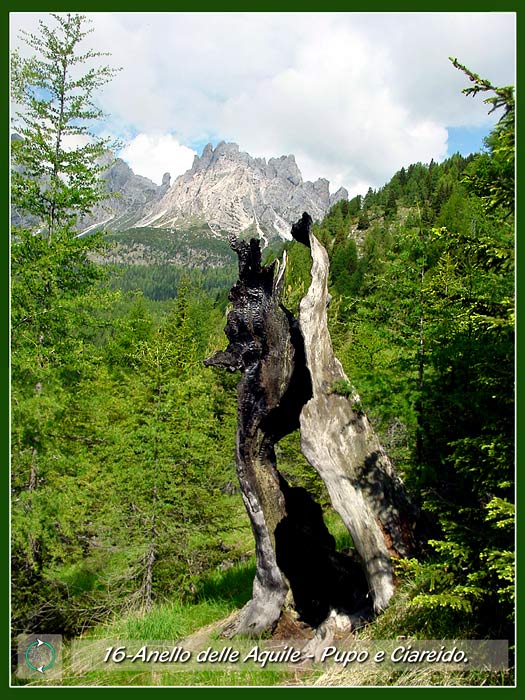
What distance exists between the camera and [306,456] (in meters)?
6.79

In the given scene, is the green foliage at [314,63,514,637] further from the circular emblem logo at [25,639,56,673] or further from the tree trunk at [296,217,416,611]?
the circular emblem logo at [25,639,56,673]

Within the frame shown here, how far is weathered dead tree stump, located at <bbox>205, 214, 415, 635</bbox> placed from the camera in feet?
21.7

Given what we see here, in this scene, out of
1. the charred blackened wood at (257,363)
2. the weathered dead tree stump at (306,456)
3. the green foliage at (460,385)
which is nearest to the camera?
the green foliage at (460,385)

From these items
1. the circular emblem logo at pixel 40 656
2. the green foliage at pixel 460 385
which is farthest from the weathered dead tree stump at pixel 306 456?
the circular emblem logo at pixel 40 656

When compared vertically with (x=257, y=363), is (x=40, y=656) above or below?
below

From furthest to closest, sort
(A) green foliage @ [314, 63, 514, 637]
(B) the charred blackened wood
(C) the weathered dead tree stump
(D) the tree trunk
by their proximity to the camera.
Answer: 1. (B) the charred blackened wood
2. (C) the weathered dead tree stump
3. (D) the tree trunk
4. (A) green foliage @ [314, 63, 514, 637]

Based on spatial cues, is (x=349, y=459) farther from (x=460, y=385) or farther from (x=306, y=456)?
(x=460, y=385)

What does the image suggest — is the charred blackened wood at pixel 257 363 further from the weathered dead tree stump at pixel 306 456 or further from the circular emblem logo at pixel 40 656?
the circular emblem logo at pixel 40 656

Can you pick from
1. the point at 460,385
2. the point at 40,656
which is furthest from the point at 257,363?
the point at 40,656

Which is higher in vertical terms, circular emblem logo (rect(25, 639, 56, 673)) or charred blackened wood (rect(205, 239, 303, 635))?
charred blackened wood (rect(205, 239, 303, 635))

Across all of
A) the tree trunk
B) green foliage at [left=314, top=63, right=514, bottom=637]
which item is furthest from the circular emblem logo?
green foliage at [left=314, top=63, right=514, bottom=637]

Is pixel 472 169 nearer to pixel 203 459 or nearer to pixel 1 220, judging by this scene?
pixel 1 220

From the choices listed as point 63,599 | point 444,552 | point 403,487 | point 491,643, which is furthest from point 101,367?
point 491,643

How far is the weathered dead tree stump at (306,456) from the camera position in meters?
6.62
